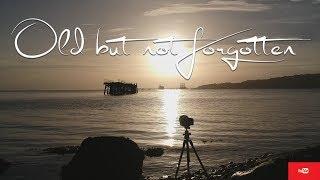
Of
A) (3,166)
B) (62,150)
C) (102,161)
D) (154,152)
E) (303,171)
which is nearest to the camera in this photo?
(303,171)

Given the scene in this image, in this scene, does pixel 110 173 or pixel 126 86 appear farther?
pixel 126 86

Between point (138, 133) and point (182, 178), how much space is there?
26.1 meters

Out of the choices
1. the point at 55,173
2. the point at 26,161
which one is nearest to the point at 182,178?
the point at 55,173

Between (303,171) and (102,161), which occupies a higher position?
(303,171)

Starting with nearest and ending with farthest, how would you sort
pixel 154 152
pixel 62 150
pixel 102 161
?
pixel 102 161 < pixel 154 152 < pixel 62 150

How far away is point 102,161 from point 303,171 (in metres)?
8.92

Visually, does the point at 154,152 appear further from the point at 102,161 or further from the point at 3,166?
the point at 102,161

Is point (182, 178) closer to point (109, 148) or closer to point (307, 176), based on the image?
point (109, 148)

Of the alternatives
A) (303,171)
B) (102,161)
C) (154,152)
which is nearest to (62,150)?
(154,152)

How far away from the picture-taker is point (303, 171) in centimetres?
995

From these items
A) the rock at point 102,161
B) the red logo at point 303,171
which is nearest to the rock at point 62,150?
the rock at point 102,161

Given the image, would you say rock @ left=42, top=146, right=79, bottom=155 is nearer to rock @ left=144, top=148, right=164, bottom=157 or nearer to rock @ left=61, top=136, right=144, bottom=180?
rock @ left=144, top=148, right=164, bottom=157

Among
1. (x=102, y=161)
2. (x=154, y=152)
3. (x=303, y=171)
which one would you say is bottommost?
(x=154, y=152)

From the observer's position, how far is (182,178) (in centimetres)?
1852
